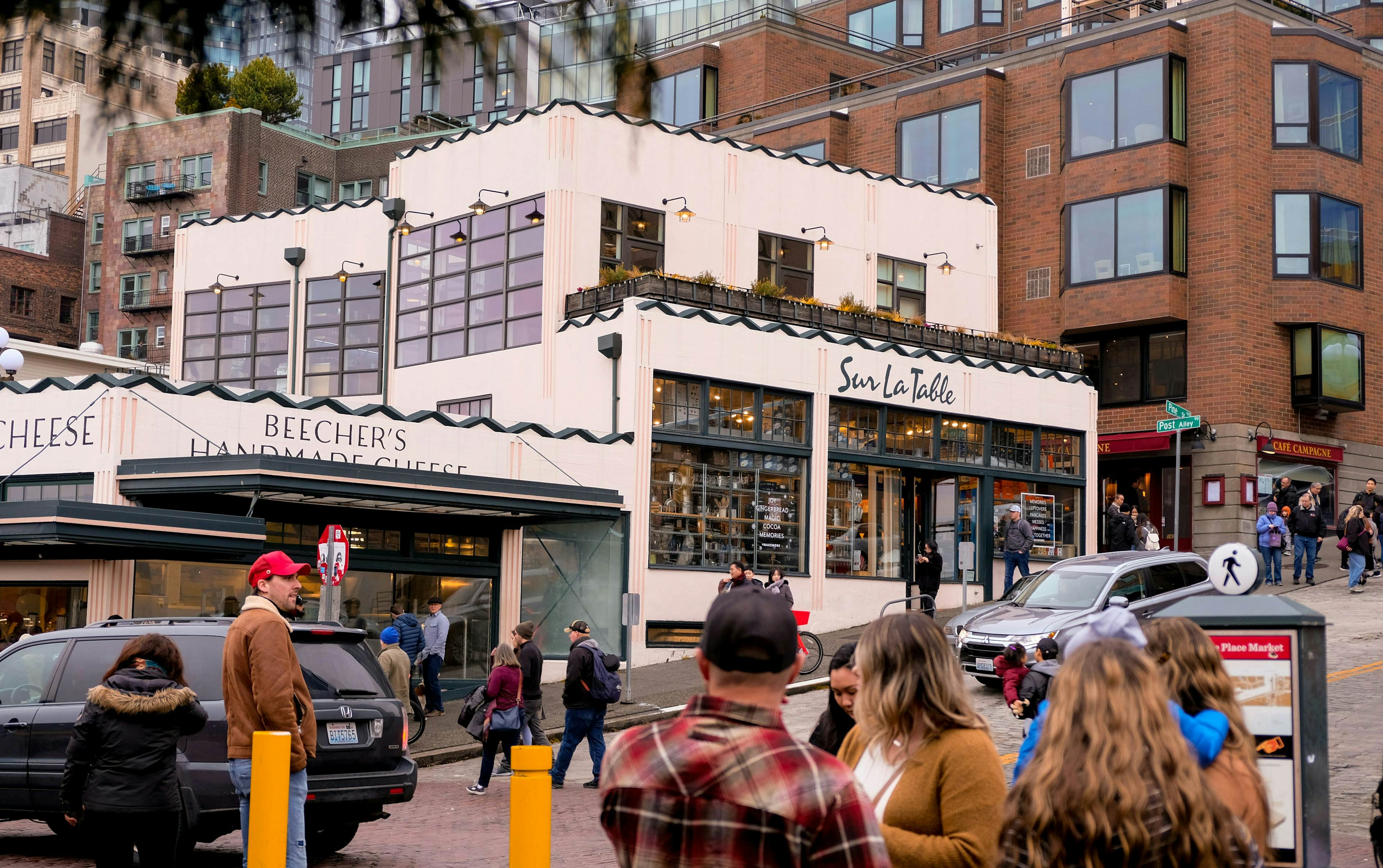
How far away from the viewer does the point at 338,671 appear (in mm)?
11367

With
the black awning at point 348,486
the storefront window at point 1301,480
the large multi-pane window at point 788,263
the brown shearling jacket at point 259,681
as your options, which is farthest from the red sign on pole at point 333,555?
the storefront window at point 1301,480

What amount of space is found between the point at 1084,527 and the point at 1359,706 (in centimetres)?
1484

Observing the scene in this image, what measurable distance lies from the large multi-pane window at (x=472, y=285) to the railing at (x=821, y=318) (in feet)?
4.31

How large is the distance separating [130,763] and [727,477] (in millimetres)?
19931

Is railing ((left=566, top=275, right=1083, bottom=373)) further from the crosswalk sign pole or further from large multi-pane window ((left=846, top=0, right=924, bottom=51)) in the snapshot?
large multi-pane window ((left=846, top=0, right=924, bottom=51))

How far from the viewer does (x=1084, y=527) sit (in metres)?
32.6

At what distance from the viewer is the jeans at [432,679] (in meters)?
21.7

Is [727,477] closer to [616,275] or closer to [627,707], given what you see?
[616,275]

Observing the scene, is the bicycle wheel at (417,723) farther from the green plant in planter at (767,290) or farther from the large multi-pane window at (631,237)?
the green plant in planter at (767,290)

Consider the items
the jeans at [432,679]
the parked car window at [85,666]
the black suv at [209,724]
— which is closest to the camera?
the black suv at [209,724]

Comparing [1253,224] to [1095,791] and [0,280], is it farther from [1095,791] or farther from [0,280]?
[0,280]

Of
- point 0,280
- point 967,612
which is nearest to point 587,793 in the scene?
point 967,612

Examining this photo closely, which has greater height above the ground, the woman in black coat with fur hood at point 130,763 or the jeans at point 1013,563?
the jeans at point 1013,563

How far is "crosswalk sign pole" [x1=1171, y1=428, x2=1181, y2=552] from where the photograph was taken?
22.7 metres
